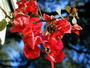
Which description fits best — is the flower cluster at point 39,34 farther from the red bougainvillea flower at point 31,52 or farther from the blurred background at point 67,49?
the blurred background at point 67,49

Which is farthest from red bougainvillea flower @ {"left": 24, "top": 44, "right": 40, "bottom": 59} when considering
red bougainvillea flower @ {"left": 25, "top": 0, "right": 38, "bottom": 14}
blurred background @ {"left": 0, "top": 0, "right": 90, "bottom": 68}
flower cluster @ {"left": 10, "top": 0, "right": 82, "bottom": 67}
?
blurred background @ {"left": 0, "top": 0, "right": 90, "bottom": 68}

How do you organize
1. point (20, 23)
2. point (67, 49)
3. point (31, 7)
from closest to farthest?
point (20, 23) < point (31, 7) < point (67, 49)

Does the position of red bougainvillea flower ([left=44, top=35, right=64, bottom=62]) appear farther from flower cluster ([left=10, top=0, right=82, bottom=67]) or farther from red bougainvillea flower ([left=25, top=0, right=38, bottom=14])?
red bougainvillea flower ([left=25, top=0, right=38, bottom=14])

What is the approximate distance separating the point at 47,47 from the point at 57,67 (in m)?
1.64

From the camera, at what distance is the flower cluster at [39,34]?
1.68 feet

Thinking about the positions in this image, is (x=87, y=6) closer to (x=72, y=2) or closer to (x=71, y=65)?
(x=72, y=2)

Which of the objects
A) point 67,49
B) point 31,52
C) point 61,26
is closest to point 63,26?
point 61,26

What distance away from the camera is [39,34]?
0.53 metres

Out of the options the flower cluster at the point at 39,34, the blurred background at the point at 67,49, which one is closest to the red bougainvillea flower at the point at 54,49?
the flower cluster at the point at 39,34

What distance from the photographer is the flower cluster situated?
20.1 inches

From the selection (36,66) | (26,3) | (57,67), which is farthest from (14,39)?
(26,3)

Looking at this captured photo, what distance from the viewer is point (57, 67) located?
218cm

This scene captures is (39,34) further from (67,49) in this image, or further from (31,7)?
(67,49)

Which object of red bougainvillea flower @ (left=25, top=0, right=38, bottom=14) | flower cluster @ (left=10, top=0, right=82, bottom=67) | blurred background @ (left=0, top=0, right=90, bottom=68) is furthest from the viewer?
blurred background @ (left=0, top=0, right=90, bottom=68)
